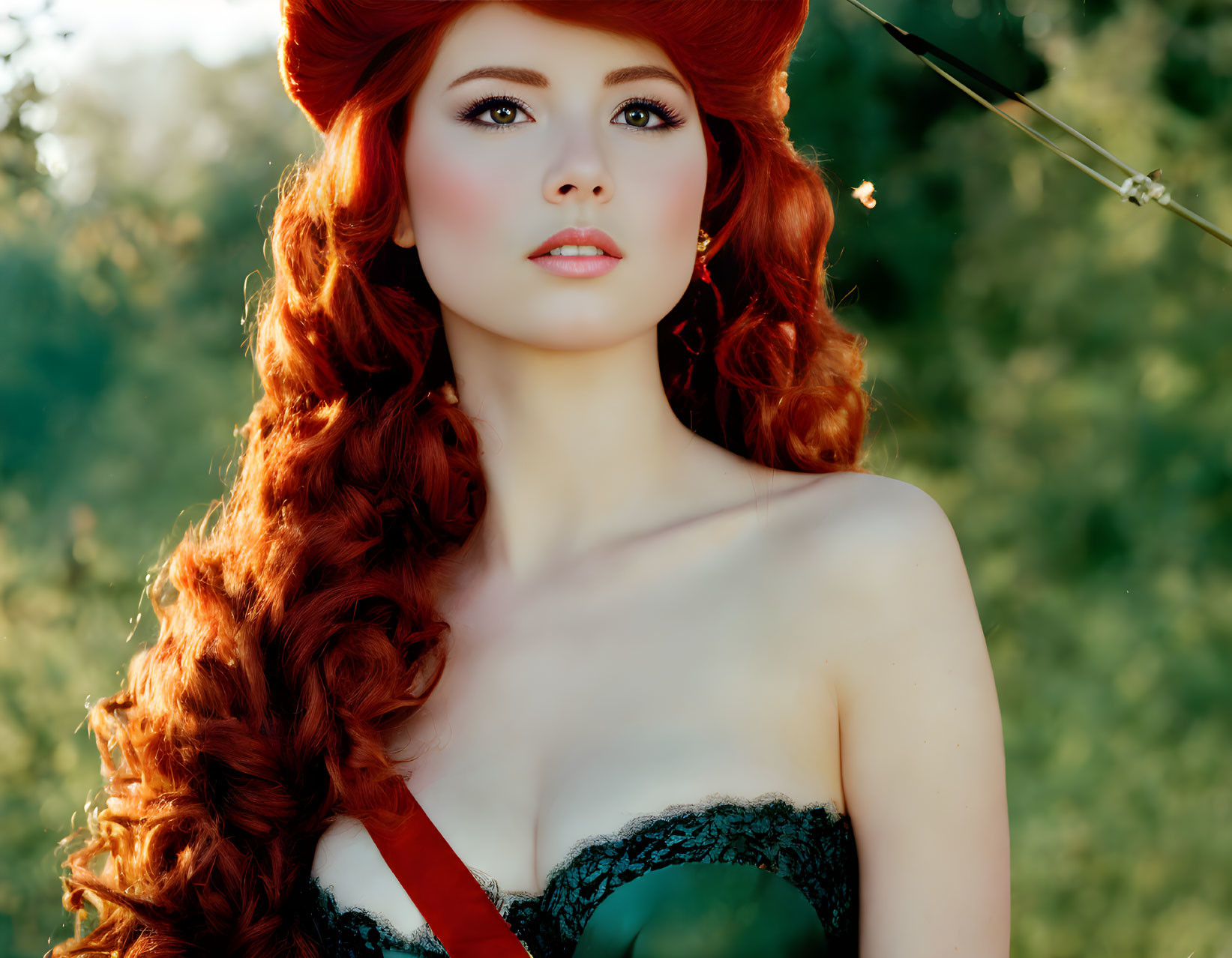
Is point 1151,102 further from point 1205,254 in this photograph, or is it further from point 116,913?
point 116,913

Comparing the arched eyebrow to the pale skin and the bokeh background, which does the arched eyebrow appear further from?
the bokeh background

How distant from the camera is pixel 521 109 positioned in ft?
6.09

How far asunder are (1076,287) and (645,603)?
2047 mm

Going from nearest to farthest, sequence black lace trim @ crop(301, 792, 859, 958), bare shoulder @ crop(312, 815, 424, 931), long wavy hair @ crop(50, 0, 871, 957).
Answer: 1. black lace trim @ crop(301, 792, 859, 958)
2. bare shoulder @ crop(312, 815, 424, 931)
3. long wavy hair @ crop(50, 0, 871, 957)

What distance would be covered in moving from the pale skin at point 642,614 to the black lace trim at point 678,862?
0.02m

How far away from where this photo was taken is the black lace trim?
168cm

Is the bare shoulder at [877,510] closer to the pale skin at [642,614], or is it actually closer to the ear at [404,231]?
the pale skin at [642,614]

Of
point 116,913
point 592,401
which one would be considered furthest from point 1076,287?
point 116,913

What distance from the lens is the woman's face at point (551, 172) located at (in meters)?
1.83

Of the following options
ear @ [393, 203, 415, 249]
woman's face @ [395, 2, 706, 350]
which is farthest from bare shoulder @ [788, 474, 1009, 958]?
ear @ [393, 203, 415, 249]

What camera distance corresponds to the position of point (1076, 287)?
3.41 m

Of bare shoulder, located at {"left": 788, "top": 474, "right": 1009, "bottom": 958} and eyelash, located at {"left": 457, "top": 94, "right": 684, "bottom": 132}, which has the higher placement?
eyelash, located at {"left": 457, "top": 94, "right": 684, "bottom": 132}

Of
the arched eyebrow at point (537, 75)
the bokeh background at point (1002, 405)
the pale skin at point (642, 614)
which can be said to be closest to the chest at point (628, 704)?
the pale skin at point (642, 614)

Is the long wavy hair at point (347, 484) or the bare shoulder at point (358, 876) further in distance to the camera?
the long wavy hair at point (347, 484)
